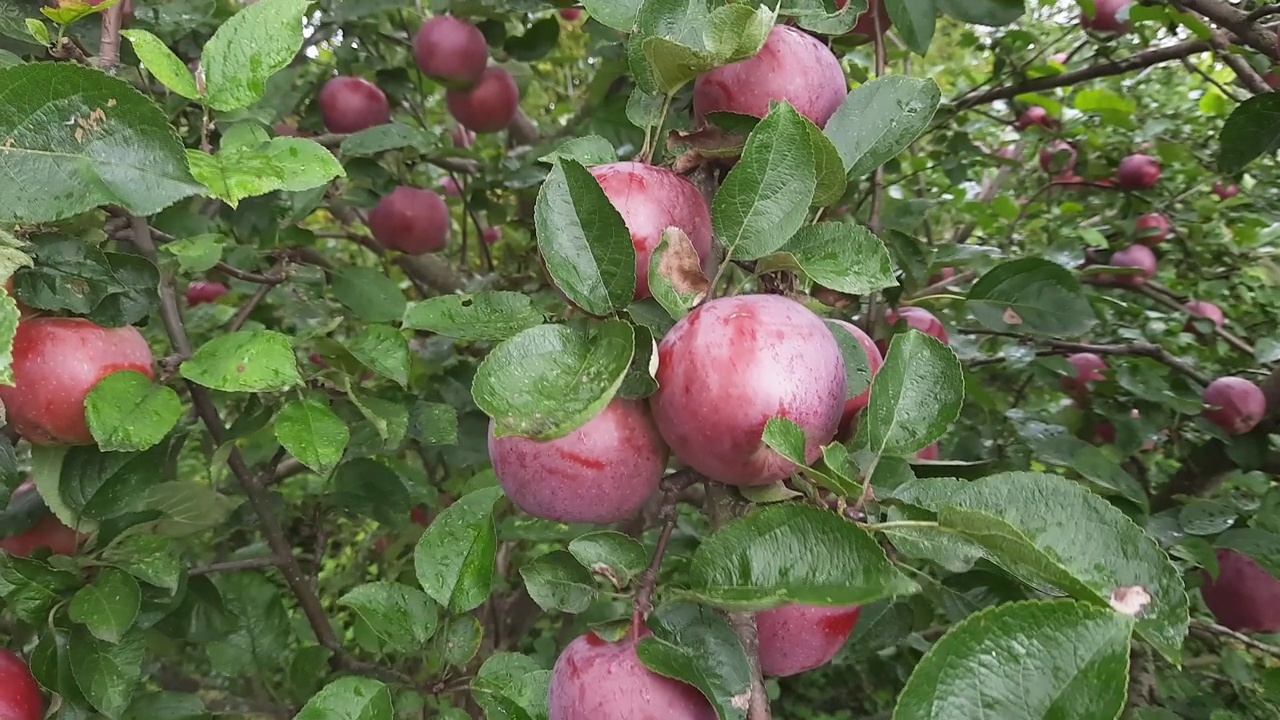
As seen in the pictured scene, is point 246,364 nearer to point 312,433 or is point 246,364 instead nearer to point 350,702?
point 312,433

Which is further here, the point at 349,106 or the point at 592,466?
the point at 349,106

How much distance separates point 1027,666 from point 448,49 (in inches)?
55.7

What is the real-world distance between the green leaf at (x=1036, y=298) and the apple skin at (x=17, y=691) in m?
1.08

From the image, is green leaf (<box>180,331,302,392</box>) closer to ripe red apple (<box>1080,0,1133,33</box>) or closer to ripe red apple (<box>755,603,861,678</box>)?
ripe red apple (<box>755,603,861,678</box>)

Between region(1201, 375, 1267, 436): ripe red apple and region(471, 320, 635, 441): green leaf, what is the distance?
3.79 ft

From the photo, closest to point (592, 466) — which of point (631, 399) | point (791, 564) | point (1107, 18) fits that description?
point (631, 399)

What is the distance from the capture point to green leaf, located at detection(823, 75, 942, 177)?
58 centimetres

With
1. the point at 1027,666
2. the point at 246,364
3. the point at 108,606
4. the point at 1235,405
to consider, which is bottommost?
the point at 1235,405

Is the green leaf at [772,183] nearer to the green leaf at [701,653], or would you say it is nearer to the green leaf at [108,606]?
the green leaf at [701,653]

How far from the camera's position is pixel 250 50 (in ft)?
2.03

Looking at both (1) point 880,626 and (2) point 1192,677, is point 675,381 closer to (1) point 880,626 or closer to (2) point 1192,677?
(1) point 880,626

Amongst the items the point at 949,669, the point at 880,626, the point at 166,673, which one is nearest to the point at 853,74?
the point at 880,626

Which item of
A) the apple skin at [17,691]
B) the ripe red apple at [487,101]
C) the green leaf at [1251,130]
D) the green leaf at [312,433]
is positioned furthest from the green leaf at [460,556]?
the ripe red apple at [487,101]

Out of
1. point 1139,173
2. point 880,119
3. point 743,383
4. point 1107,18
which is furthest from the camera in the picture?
point 1139,173
